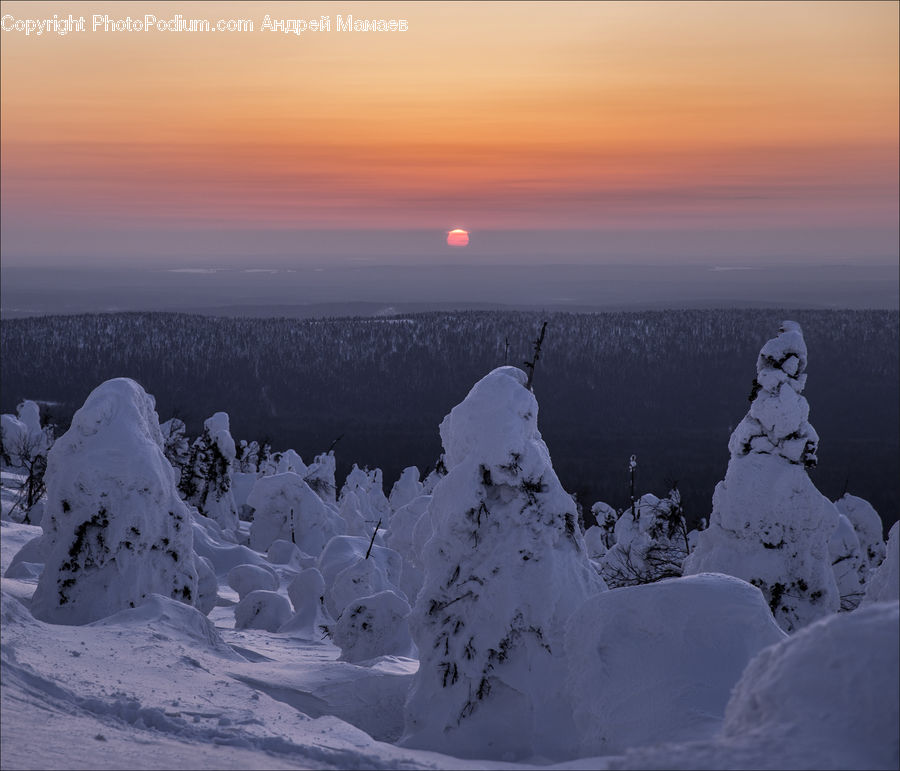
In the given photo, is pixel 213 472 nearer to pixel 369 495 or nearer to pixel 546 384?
pixel 369 495

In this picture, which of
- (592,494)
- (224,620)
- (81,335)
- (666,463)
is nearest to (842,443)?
(666,463)

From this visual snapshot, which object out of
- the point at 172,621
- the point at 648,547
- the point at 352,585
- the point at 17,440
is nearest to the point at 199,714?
the point at 172,621

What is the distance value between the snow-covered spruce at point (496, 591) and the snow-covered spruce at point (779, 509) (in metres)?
6.13

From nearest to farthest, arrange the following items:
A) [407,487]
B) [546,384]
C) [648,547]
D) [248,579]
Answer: [648,547] < [248,579] < [407,487] < [546,384]

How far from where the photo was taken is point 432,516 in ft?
43.7

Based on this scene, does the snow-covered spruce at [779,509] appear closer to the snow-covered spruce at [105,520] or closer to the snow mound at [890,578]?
the snow mound at [890,578]

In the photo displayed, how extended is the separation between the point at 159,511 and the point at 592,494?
245ft

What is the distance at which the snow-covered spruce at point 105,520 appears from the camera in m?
16.3

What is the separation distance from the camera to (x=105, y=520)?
53.8ft

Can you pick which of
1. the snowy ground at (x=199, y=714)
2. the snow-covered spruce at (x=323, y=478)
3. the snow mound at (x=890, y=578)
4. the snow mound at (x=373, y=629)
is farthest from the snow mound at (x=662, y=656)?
the snow-covered spruce at (x=323, y=478)

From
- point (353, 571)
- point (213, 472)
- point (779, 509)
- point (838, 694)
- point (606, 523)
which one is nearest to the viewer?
point (838, 694)

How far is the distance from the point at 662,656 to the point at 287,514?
35.2 meters

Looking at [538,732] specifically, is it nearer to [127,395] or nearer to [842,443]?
[127,395]

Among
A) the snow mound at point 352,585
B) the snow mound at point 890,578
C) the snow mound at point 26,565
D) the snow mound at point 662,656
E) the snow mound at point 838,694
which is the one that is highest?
the snow mound at point 838,694
